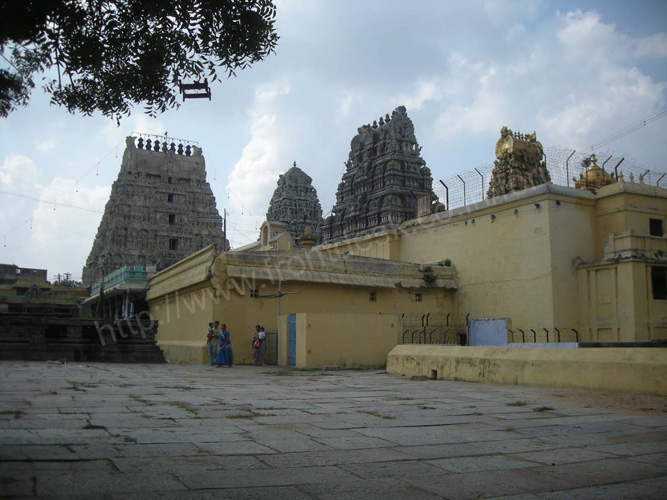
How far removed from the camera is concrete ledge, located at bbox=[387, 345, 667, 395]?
9.80 meters

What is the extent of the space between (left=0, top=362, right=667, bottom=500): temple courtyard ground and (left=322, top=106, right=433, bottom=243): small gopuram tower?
31161mm

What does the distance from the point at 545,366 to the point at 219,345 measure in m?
11.2

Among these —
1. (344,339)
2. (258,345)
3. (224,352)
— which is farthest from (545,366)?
(224,352)

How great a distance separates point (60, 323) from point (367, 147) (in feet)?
87.7

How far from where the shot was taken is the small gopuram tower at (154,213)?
53562mm

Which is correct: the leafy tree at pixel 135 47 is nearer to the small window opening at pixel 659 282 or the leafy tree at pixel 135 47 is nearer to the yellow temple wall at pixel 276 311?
the yellow temple wall at pixel 276 311

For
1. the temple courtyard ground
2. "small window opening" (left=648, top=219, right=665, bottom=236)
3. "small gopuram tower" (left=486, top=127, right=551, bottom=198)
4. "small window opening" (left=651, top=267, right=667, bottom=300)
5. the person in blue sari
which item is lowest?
the temple courtyard ground

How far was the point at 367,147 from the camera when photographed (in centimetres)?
4462

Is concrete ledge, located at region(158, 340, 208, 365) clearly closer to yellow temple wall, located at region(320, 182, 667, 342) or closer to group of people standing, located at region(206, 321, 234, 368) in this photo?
group of people standing, located at region(206, 321, 234, 368)

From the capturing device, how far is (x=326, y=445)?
19.4ft

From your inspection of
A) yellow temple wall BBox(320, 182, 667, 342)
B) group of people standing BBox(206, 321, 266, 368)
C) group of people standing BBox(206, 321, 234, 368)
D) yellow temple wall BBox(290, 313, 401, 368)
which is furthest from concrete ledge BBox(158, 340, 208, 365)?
yellow temple wall BBox(320, 182, 667, 342)

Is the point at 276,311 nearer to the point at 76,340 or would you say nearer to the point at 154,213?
the point at 76,340

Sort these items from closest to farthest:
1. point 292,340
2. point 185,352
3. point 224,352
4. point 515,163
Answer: point 224,352 < point 292,340 < point 185,352 < point 515,163

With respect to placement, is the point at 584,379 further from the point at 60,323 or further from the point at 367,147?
the point at 367,147
